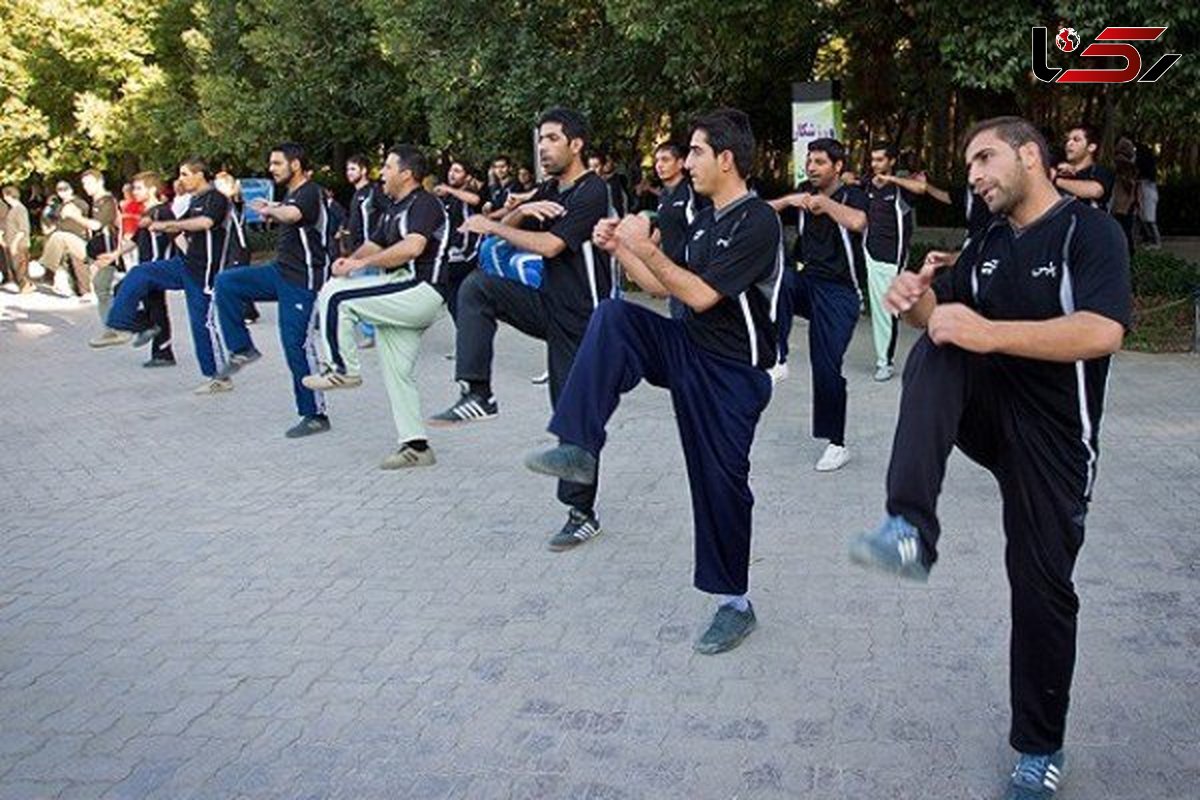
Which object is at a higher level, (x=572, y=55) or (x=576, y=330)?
(x=572, y=55)

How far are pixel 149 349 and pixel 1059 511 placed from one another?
11017mm

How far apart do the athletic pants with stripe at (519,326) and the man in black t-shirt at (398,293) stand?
60 centimetres

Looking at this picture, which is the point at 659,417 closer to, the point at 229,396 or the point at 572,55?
the point at 229,396

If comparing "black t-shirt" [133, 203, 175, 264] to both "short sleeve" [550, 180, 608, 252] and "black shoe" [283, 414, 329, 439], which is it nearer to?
"black shoe" [283, 414, 329, 439]

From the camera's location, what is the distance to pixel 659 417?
8836 millimetres

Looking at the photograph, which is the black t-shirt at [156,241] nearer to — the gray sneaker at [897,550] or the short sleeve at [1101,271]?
the gray sneaker at [897,550]

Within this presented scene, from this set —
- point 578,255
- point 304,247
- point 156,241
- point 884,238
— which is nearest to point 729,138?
point 578,255

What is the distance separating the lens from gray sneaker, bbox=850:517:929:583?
3.26 m

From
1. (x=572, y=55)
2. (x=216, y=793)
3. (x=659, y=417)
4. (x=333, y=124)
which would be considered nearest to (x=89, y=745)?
(x=216, y=793)

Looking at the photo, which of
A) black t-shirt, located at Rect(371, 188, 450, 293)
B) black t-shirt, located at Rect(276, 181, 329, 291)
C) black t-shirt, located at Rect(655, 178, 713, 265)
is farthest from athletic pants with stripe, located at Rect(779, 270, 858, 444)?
black t-shirt, located at Rect(276, 181, 329, 291)

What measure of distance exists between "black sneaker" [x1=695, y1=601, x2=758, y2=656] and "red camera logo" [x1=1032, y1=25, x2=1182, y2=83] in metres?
8.21

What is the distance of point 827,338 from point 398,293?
2.48 meters

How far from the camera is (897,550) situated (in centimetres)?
326

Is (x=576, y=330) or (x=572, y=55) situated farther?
(x=572, y=55)
